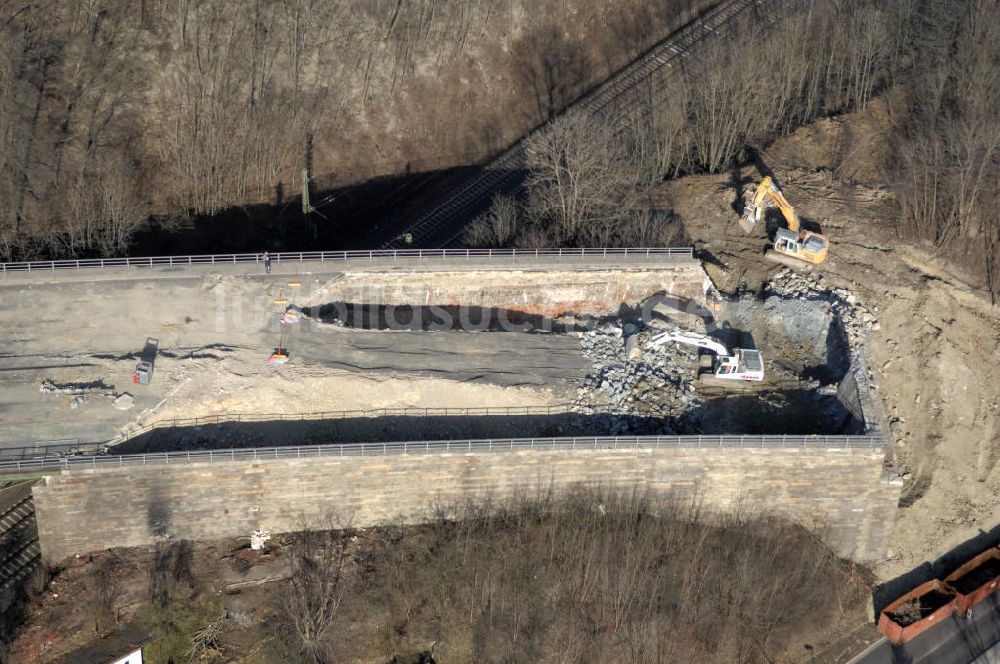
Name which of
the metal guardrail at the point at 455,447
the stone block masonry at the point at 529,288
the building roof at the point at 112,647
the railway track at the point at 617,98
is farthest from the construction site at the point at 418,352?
the building roof at the point at 112,647

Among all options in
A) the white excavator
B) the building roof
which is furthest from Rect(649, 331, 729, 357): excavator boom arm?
the building roof

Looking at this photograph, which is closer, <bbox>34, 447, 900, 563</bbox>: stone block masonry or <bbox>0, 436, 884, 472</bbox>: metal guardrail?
<bbox>0, 436, 884, 472</bbox>: metal guardrail

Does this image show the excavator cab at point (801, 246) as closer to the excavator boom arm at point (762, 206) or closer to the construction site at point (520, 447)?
the construction site at point (520, 447)

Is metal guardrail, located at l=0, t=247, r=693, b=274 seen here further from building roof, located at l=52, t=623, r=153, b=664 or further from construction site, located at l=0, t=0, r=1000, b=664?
building roof, located at l=52, t=623, r=153, b=664

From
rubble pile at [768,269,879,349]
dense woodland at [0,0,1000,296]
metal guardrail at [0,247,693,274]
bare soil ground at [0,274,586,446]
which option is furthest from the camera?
dense woodland at [0,0,1000,296]

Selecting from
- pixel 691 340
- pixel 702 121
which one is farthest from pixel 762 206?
pixel 691 340

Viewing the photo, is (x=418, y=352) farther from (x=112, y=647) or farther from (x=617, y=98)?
(x=617, y=98)
